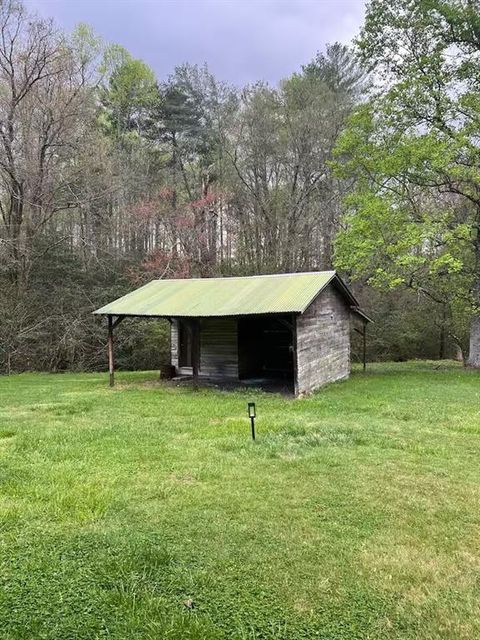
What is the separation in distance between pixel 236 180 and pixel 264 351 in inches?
489

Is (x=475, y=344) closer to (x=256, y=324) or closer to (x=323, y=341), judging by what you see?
(x=323, y=341)

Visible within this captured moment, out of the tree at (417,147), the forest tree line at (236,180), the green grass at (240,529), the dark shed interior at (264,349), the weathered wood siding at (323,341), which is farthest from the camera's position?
the forest tree line at (236,180)

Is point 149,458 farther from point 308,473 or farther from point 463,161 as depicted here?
point 463,161

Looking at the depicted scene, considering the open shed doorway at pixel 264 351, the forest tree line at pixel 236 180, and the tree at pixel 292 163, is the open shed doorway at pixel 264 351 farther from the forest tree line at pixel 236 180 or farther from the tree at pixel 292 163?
the tree at pixel 292 163

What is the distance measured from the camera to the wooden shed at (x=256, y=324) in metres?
11.9

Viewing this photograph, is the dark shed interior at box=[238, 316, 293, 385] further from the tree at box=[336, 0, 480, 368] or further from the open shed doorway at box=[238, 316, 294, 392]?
the tree at box=[336, 0, 480, 368]

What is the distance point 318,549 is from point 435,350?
2244cm

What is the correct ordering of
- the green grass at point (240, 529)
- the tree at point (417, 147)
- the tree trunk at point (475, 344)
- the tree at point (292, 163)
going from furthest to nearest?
the tree at point (292, 163) < the tree trunk at point (475, 344) < the tree at point (417, 147) < the green grass at point (240, 529)

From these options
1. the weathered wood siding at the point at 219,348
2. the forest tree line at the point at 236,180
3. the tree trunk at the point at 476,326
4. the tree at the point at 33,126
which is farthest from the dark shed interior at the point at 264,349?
the tree at the point at 33,126

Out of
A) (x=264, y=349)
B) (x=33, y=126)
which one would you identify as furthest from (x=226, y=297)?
(x=33, y=126)

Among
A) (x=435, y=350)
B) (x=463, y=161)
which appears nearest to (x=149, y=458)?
(x=463, y=161)

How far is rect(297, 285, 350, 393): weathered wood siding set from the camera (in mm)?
12180

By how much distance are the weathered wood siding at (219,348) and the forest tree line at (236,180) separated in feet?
16.3

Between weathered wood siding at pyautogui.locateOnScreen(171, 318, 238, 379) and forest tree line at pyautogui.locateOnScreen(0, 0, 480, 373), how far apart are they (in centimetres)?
496
